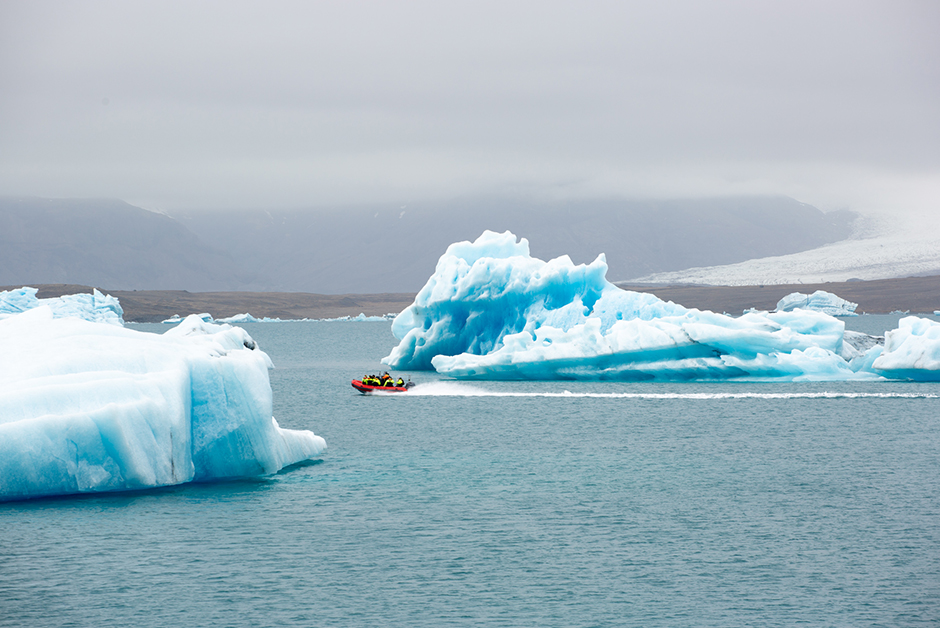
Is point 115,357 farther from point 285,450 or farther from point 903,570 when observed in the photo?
point 903,570

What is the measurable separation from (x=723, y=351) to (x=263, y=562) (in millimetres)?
32048

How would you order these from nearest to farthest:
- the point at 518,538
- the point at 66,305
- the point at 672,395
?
the point at 518,538
the point at 672,395
the point at 66,305

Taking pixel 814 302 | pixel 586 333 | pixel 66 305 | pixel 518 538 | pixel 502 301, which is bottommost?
pixel 518 538

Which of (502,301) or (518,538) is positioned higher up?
(502,301)

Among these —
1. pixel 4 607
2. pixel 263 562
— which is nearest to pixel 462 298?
pixel 263 562

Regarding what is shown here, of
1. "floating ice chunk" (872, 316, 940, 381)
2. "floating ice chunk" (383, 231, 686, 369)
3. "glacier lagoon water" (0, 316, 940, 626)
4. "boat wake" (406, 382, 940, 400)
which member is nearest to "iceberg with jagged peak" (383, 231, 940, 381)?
"floating ice chunk" (383, 231, 686, 369)

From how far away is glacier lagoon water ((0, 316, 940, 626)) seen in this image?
14.3 m

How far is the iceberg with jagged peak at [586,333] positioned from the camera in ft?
143

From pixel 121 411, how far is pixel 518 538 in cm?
889

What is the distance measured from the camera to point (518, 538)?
59.6 ft

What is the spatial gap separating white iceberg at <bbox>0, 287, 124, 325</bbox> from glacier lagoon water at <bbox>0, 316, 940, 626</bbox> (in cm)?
3835

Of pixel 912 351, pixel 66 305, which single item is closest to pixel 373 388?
pixel 912 351

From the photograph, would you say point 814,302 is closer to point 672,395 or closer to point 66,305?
point 672,395

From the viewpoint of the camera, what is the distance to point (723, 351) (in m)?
44.3
